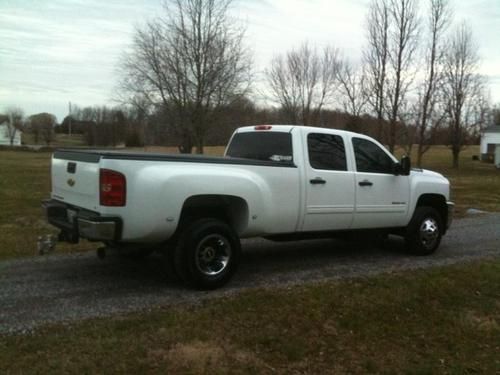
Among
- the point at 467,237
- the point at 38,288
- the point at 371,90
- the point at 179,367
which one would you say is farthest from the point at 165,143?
the point at 179,367

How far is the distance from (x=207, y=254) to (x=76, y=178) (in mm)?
1636

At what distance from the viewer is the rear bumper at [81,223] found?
16.8 ft

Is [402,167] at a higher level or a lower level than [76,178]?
higher

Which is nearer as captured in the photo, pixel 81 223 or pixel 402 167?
pixel 81 223

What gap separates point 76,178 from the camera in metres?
5.62

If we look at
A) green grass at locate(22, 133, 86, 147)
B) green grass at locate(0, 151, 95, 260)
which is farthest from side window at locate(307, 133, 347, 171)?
green grass at locate(22, 133, 86, 147)

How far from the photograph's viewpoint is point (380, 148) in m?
7.64

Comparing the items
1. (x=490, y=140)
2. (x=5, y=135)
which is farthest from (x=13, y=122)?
(x=490, y=140)

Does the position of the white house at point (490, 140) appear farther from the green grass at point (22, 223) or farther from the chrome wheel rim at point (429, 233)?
the chrome wheel rim at point (429, 233)

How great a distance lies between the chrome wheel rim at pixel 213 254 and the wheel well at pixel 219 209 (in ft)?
1.15

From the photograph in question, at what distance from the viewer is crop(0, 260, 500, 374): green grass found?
4.00 m

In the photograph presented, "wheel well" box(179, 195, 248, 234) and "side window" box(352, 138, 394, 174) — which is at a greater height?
"side window" box(352, 138, 394, 174)

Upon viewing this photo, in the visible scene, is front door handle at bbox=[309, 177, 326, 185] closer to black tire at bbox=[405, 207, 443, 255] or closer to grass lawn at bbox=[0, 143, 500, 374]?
grass lawn at bbox=[0, 143, 500, 374]

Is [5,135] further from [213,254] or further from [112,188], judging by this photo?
[112,188]
